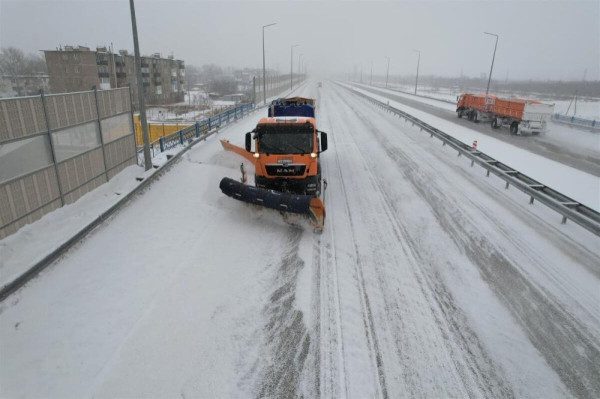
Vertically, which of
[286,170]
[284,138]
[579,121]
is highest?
[284,138]

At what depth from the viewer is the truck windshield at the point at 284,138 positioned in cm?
1012

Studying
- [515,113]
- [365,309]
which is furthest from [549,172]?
[365,309]

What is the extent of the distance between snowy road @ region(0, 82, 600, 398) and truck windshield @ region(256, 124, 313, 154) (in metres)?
1.84

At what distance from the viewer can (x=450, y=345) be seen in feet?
18.1

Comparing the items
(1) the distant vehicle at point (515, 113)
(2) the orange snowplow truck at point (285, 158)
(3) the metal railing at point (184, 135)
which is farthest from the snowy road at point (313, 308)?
(1) the distant vehicle at point (515, 113)

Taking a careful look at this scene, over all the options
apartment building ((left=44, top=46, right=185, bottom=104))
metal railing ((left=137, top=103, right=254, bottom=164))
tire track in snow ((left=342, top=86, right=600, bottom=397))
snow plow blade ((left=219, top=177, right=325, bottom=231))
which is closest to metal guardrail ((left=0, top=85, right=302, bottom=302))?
snow plow blade ((left=219, top=177, right=325, bottom=231))

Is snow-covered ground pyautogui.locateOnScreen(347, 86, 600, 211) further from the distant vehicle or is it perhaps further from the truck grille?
the truck grille

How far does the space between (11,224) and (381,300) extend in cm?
819

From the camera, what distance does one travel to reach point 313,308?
6328 millimetres

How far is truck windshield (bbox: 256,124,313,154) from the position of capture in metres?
10.1

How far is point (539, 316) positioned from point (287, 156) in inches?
264

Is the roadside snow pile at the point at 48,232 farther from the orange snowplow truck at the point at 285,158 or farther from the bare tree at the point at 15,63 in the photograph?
the bare tree at the point at 15,63

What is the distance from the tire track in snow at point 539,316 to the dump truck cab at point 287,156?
4033 mm

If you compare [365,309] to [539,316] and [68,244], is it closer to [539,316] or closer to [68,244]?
[539,316]
